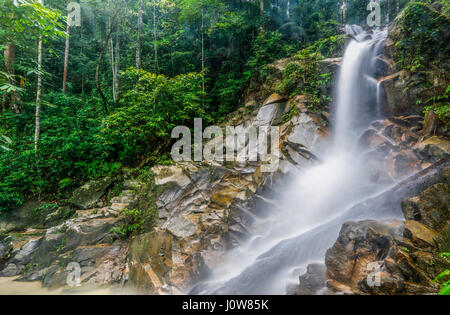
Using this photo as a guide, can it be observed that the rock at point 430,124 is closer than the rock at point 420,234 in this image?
No

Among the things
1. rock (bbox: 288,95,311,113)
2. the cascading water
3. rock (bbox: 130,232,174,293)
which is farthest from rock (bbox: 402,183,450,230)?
rock (bbox: 130,232,174,293)

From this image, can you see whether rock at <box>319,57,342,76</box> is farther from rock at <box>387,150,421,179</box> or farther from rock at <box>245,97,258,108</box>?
rock at <box>387,150,421,179</box>

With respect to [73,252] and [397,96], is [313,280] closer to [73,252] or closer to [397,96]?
[73,252]

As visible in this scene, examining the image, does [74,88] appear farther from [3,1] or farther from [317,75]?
[317,75]

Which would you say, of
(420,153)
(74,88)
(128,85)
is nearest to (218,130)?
(128,85)

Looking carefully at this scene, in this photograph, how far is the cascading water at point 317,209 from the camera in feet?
15.9

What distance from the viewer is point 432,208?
3.67m

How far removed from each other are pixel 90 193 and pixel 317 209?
7986mm

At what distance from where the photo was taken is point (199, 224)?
598cm

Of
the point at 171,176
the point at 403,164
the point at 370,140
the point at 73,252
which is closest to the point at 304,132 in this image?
the point at 370,140

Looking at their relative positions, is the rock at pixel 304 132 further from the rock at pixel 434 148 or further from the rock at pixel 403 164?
the rock at pixel 434 148

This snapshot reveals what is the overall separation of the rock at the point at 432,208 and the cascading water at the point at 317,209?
1.02m

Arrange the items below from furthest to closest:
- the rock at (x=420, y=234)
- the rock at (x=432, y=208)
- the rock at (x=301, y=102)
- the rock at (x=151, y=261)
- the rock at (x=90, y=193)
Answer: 1. the rock at (x=301, y=102)
2. the rock at (x=90, y=193)
3. the rock at (x=151, y=261)
4. the rock at (x=432, y=208)
5. the rock at (x=420, y=234)

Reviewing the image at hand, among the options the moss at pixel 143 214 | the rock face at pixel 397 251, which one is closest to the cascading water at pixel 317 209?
the rock face at pixel 397 251
